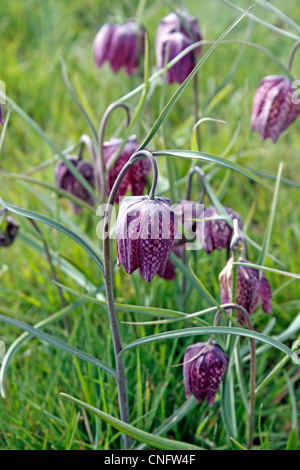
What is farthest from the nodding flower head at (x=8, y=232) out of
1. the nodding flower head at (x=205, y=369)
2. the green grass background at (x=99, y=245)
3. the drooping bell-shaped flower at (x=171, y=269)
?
the nodding flower head at (x=205, y=369)

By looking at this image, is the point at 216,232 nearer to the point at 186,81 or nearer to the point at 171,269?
the point at 171,269

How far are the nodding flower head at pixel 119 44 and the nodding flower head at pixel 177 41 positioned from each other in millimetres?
212

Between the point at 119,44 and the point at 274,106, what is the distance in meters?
0.62

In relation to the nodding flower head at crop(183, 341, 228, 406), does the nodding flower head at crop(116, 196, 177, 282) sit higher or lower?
higher

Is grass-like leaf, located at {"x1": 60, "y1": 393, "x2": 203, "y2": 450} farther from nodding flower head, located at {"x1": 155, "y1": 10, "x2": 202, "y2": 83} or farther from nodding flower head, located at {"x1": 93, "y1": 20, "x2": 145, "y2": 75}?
nodding flower head, located at {"x1": 93, "y1": 20, "x2": 145, "y2": 75}

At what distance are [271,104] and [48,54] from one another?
6.33 ft

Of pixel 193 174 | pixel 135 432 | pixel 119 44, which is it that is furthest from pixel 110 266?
pixel 119 44

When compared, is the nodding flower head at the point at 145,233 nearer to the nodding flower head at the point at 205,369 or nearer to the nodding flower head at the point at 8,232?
the nodding flower head at the point at 205,369

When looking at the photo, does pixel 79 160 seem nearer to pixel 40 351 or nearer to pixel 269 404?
pixel 40 351

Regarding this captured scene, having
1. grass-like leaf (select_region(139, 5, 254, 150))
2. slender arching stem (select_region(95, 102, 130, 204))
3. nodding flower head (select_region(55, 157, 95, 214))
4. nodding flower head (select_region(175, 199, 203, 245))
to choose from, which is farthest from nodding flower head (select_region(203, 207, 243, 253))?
grass-like leaf (select_region(139, 5, 254, 150))

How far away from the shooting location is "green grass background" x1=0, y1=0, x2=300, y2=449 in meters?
1.27

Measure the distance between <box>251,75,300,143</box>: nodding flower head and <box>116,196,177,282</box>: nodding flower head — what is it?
62 cm

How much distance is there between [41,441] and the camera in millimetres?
1276
